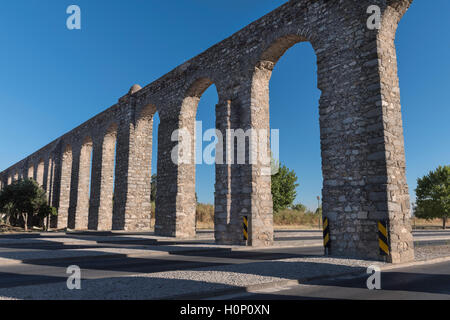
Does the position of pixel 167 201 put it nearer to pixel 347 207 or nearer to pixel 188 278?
pixel 347 207

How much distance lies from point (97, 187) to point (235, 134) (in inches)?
540

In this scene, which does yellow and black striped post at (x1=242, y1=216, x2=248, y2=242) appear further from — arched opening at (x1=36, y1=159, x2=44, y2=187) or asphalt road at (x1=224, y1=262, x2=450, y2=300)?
arched opening at (x1=36, y1=159, x2=44, y2=187)

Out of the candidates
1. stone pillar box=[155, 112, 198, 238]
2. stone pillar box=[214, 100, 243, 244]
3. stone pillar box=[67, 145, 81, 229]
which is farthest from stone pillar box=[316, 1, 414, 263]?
stone pillar box=[67, 145, 81, 229]

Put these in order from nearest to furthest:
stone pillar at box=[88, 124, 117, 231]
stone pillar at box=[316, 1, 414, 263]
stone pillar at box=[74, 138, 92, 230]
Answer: stone pillar at box=[316, 1, 414, 263]
stone pillar at box=[88, 124, 117, 231]
stone pillar at box=[74, 138, 92, 230]

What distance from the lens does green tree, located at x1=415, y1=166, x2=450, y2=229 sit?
3644 cm

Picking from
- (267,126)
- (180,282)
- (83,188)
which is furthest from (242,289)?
(83,188)

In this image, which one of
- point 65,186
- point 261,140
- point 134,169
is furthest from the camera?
point 65,186

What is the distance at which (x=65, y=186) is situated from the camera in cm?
3016

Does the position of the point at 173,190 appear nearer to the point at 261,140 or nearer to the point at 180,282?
the point at 261,140

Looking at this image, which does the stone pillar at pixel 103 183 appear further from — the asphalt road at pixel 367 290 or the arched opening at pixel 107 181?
the asphalt road at pixel 367 290

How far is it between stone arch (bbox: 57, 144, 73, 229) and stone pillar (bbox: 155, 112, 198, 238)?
50.5ft

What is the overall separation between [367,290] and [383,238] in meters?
3.55

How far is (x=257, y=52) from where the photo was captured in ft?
43.4
